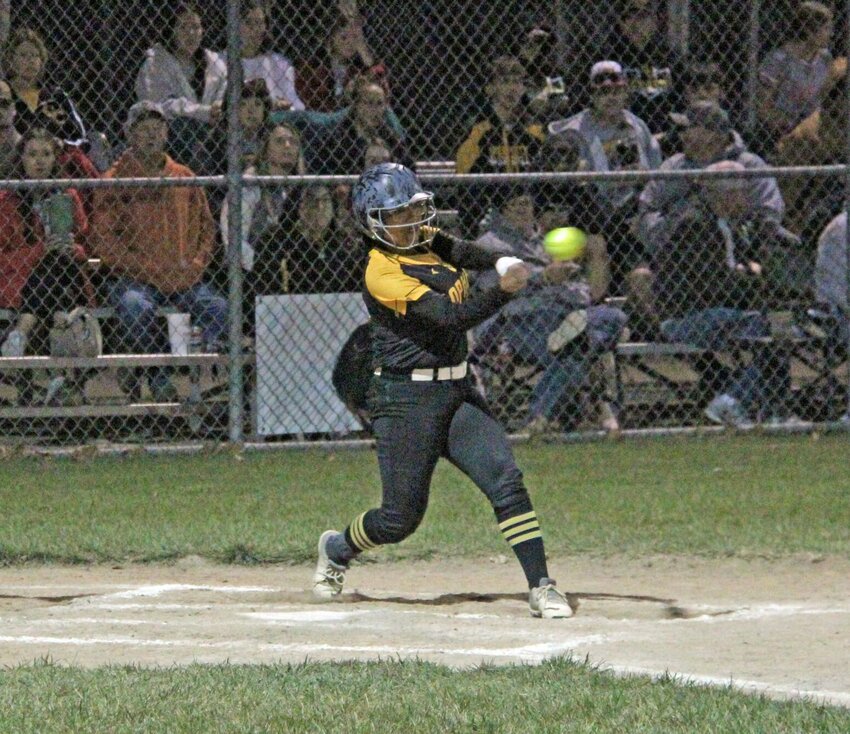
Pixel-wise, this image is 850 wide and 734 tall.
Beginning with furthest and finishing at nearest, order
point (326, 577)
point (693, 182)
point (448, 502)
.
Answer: point (693, 182)
point (448, 502)
point (326, 577)

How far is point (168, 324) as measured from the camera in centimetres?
1009

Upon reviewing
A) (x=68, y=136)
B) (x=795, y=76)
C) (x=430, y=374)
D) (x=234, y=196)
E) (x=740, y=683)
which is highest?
(x=430, y=374)

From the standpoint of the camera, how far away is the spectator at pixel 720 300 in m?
10.9

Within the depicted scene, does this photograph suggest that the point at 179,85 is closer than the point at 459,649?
No

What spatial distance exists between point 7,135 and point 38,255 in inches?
30.1

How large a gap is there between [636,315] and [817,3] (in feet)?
10.2

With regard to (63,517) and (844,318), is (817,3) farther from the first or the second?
(63,517)

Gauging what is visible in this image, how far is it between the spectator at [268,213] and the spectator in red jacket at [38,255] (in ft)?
3.27

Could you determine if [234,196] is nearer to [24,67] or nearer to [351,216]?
[351,216]

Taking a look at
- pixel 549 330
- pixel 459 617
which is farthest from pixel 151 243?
pixel 459 617

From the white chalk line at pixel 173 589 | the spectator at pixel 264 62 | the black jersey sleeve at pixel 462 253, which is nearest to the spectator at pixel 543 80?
the spectator at pixel 264 62

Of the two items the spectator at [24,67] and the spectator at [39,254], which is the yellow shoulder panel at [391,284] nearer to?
the spectator at [39,254]

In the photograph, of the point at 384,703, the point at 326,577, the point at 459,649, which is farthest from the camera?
the point at 326,577

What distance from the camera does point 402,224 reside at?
19.7ft
